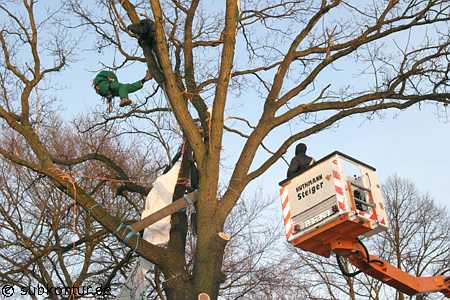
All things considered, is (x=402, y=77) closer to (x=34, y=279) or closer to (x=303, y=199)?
(x=303, y=199)

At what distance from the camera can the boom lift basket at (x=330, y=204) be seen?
246 inches

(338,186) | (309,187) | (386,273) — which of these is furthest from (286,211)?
(386,273)

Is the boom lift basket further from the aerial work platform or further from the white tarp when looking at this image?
the white tarp

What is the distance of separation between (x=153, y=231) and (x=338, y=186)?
Answer: 2.74 m

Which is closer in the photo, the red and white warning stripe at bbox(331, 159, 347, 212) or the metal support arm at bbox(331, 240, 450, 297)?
the red and white warning stripe at bbox(331, 159, 347, 212)

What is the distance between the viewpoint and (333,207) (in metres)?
6.23

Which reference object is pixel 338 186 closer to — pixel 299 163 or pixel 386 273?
pixel 299 163

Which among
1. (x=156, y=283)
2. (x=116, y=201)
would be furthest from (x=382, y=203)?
(x=116, y=201)

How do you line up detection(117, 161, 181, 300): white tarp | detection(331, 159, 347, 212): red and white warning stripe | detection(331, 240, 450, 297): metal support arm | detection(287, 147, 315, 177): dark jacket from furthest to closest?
1. detection(117, 161, 181, 300): white tarp
2. detection(287, 147, 315, 177): dark jacket
3. detection(331, 240, 450, 297): metal support arm
4. detection(331, 159, 347, 212): red and white warning stripe

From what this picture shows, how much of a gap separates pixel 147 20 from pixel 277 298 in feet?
41.5

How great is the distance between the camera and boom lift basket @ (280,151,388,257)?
6.25m

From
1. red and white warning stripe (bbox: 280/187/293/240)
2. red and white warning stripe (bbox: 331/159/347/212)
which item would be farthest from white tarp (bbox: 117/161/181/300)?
red and white warning stripe (bbox: 331/159/347/212)

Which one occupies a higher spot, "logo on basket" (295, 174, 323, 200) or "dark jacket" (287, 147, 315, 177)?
"dark jacket" (287, 147, 315, 177)

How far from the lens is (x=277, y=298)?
1856 cm
